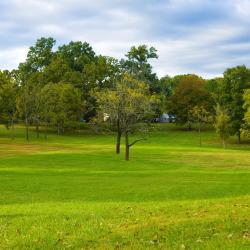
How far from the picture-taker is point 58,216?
12734mm

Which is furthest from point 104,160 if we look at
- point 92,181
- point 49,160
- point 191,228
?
point 191,228

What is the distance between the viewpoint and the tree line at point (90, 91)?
8344cm

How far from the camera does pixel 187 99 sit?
109188 millimetres

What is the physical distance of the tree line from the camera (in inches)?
3285

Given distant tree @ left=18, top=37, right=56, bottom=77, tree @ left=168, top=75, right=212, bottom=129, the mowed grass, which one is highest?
distant tree @ left=18, top=37, right=56, bottom=77

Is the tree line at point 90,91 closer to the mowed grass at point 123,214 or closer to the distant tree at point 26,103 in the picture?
the distant tree at point 26,103

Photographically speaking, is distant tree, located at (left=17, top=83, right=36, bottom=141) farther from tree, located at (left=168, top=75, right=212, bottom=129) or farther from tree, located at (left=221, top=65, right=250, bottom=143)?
tree, located at (left=221, top=65, right=250, bottom=143)

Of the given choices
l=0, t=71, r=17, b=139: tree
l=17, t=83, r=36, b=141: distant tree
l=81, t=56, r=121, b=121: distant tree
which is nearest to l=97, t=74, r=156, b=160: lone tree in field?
l=0, t=71, r=17, b=139: tree

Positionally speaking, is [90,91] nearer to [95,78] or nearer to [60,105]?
[60,105]

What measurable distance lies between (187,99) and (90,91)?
40506 millimetres

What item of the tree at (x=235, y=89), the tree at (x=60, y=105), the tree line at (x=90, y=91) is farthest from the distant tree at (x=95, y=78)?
the tree at (x=235, y=89)

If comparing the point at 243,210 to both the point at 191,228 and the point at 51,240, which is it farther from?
the point at 51,240

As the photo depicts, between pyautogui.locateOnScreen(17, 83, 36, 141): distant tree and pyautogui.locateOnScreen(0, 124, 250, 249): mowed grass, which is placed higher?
pyautogui.locateOnScreen(17, 83, 36, 141): distant tree

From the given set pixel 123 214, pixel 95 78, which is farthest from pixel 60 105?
pixel 123 214
